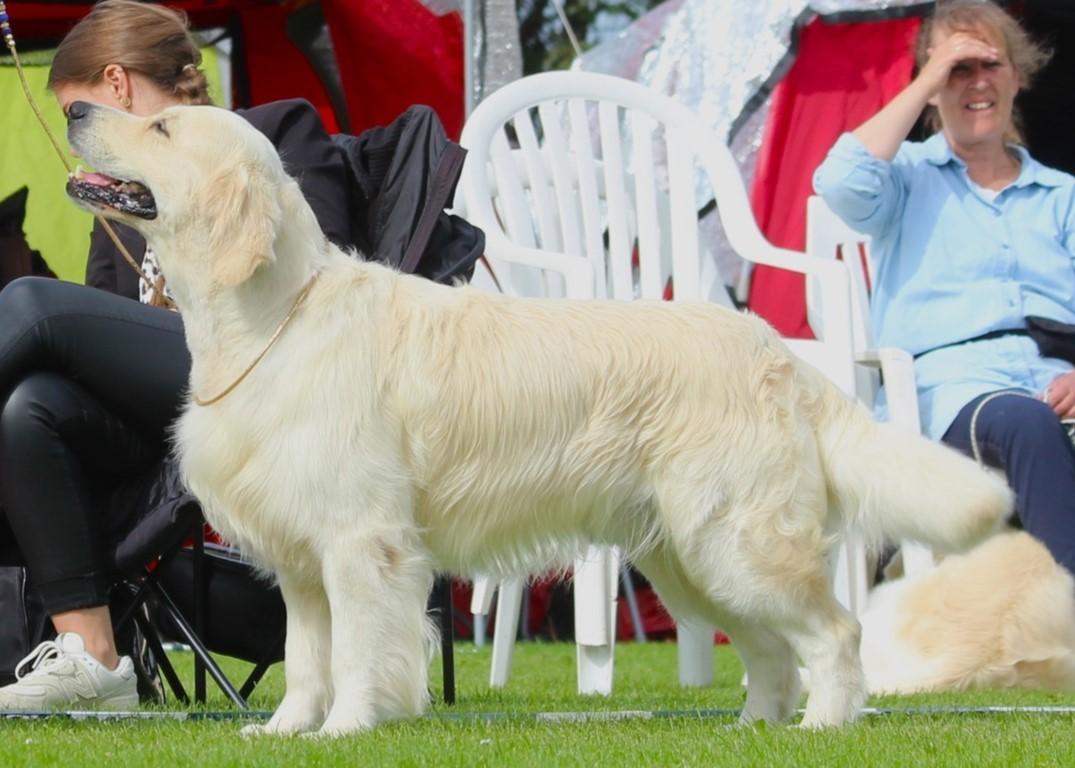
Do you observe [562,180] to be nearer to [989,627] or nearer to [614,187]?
[614,187]

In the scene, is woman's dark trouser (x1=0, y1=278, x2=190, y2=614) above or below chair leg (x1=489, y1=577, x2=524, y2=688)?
above

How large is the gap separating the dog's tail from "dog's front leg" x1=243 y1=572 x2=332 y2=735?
1.07m

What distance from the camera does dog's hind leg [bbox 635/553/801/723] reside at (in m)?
3.65

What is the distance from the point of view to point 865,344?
5305mm

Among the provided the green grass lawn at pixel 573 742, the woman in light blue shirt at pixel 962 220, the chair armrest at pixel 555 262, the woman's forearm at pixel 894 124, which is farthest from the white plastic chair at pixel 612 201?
the green grass lawn at pixel 573 742

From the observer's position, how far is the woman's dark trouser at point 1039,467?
4.52 meters

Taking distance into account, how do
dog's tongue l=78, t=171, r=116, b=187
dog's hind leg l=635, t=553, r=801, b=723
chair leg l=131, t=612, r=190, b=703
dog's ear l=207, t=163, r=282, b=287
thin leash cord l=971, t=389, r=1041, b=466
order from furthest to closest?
thin leash cord l=971, t=389, r=1041, b=466 → chair leg l=131, t=612, r=190, b=703 → dog's hind leg l=635, t=553, r=801, b=723 → dog's tongue l=78, t=171, r=116, b=187 → dog's ear l=207, t=163, r=282, b=287

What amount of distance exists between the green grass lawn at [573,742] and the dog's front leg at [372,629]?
0.06 m

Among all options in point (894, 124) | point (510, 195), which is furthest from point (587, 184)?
point (894, 124)

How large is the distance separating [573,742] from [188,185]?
4.12 ft

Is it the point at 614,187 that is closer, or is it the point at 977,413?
the point at 977,413

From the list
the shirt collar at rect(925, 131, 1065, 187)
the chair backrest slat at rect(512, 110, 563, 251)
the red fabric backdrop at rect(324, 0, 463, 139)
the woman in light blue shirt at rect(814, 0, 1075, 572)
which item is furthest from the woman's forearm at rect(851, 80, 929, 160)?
the red fabric backdrop at rect(324, 0, 463, 139)

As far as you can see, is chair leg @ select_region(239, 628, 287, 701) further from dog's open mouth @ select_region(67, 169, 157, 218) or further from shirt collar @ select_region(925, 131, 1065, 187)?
shirt collar @ select_region(925, 131, 1065, 187)

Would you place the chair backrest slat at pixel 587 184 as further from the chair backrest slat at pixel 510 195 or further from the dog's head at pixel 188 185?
the dog's head at pixel 188 185
